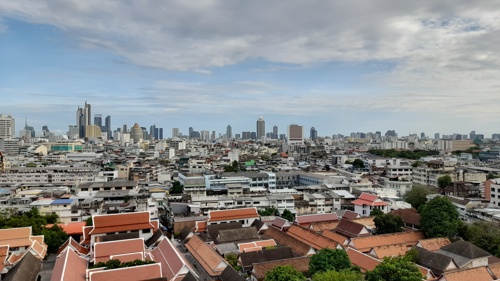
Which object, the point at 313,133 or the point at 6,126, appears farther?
the point at 313,133

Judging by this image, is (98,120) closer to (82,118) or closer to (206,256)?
(82,118)

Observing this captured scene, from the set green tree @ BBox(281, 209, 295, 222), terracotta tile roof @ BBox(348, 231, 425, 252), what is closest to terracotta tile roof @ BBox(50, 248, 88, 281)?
terracotta tile roof @ BBox(348, 231, 425, 252)

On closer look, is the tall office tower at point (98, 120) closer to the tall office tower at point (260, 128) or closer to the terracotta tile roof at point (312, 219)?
the tall office tower at point (260, 128)

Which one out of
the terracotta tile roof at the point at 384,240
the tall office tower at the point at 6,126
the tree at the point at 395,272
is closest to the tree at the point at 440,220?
the terracotta tile roof at the point at 384,240

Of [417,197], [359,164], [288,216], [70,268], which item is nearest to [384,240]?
[288,216]

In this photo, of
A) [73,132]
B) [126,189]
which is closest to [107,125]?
[73,132]

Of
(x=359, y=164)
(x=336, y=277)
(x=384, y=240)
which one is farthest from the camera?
(x=359, y=164)
